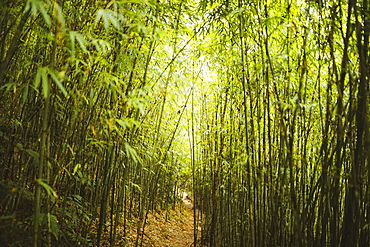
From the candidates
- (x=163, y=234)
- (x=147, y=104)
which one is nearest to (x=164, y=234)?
(x=163, y=234)

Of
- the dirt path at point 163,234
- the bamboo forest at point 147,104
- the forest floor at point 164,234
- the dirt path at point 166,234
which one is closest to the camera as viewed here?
the bamboo forest at point 147,104

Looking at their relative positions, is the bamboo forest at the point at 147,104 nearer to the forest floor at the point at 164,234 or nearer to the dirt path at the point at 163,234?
the dirt path at the point at 163,234

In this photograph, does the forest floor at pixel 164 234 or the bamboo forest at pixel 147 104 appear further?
the forest floor at pixel 164 234

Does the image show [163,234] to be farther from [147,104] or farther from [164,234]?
[147,104]

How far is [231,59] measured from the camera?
3.12 m

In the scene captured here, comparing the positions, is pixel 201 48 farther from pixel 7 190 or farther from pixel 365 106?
pixel 7 190

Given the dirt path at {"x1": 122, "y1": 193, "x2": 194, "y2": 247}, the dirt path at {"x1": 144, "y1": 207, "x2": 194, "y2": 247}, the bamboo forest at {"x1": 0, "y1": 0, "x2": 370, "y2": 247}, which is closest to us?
the bamboo forest at {"x1": 0, "y1": 0, "x2": 370, "y2": 247}

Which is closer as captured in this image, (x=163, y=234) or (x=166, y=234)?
(x=163, y=234)

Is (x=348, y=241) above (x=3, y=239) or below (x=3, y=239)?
above

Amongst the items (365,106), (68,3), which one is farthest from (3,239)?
(365,106)

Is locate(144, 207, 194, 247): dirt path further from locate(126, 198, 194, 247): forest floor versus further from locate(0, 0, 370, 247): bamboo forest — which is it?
locate(0, 0, 370, 247): bamboo forest

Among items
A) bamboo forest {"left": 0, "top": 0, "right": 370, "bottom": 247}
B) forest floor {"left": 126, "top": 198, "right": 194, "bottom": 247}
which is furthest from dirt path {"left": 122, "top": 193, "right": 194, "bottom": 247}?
bamboo forest {"left": 0, "top": 0, "right": 370, "bottom": 247}

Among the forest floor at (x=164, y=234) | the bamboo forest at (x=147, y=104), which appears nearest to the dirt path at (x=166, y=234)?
the forest floor at (x=164, y=234)

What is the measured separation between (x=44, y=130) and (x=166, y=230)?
536 centimetres
